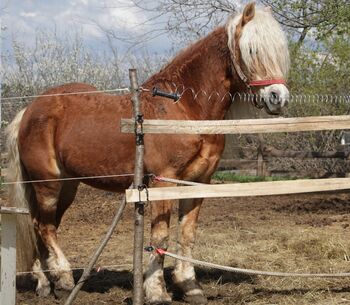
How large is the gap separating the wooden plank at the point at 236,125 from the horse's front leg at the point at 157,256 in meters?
0.75

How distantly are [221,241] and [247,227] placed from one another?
3.35 ft

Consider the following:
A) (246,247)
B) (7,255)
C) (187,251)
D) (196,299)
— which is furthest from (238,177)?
(7,255)

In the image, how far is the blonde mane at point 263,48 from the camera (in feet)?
14.7

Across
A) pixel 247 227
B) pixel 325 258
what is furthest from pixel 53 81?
pixel 325 258

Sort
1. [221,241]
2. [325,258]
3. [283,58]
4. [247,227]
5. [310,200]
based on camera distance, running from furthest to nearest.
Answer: [310,200] → [247,227] → [221,241] → [325,258] → [283,58]

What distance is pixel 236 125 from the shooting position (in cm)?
412

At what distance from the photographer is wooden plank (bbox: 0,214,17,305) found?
343cm

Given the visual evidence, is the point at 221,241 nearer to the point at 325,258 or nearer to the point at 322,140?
the point at 325,258

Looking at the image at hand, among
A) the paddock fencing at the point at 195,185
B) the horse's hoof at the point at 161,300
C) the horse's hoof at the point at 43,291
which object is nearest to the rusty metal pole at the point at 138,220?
the paddock fencing at the point at 195,185

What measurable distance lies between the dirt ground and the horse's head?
1.68 metres

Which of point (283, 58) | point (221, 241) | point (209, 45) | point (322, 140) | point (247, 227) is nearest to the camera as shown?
point (283, 58)

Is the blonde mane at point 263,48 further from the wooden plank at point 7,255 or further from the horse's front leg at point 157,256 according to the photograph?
the wooden plank at point 7,255

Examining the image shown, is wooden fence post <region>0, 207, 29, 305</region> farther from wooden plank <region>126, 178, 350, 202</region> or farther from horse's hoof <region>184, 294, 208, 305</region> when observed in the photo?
horse's hoof <region>184, 294, 208, 305</region>

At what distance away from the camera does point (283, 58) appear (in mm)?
4559
